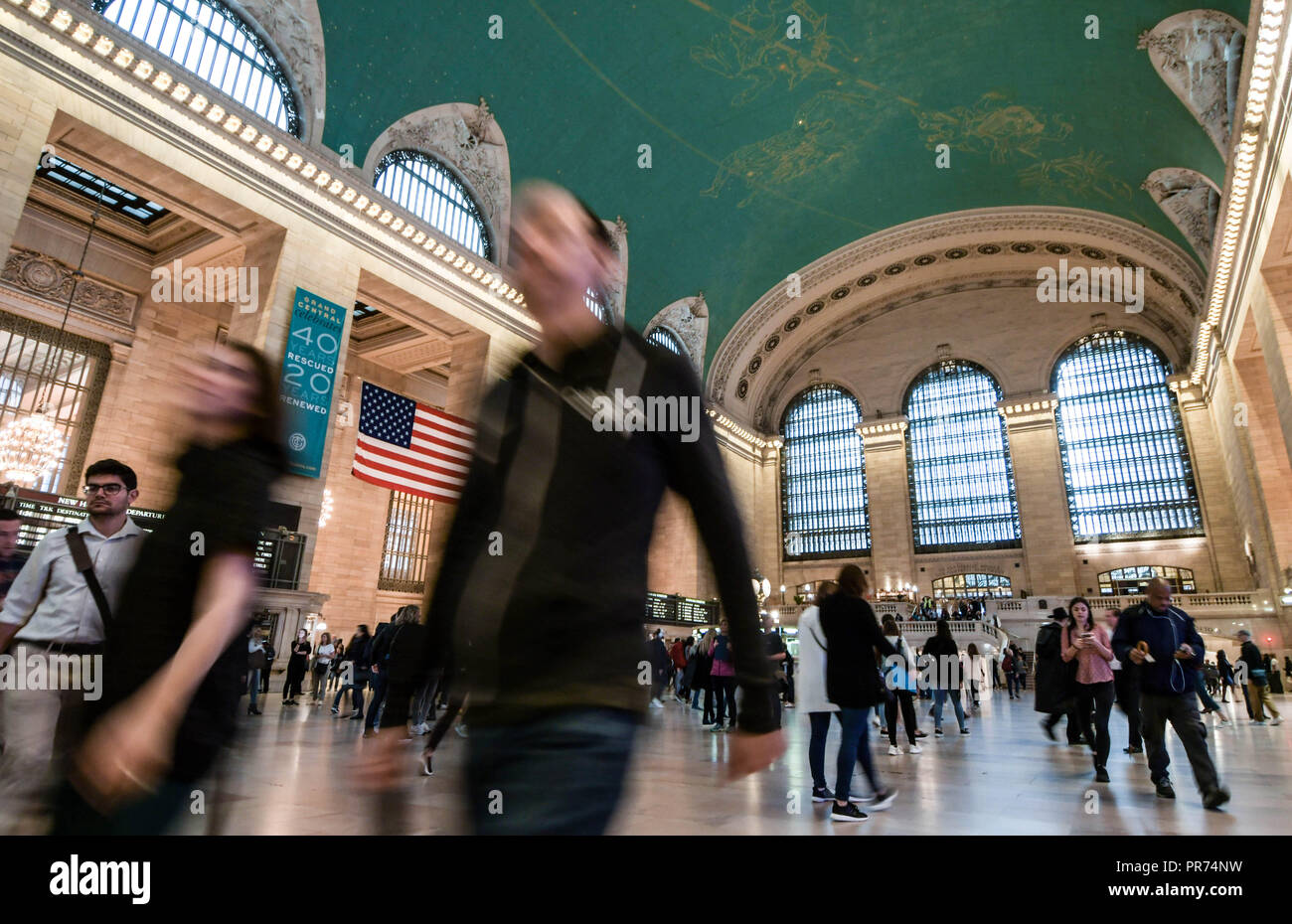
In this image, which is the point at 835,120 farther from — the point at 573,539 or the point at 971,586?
the point at 573,539

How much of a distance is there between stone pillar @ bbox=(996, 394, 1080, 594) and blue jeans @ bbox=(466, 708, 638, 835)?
27.2 metres

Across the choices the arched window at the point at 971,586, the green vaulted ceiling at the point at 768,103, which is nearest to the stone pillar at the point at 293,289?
the green vaulted ceiling at the point at 768,103

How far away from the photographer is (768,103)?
17609 millimetres

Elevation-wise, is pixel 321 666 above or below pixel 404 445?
below

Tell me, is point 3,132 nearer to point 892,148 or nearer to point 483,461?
point 483,461

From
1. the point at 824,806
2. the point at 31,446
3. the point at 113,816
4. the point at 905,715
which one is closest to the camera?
the point at 113,816

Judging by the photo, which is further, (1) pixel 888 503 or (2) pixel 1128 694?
(1) pixel 888 503

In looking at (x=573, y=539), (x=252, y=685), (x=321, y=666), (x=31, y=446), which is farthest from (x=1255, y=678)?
(x=31, y=446)

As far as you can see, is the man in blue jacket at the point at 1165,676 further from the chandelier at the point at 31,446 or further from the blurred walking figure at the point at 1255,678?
the chandelier at the point at 31,446

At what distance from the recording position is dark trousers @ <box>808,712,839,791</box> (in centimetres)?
394

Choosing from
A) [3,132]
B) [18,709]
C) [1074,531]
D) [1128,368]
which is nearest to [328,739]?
[18,709]

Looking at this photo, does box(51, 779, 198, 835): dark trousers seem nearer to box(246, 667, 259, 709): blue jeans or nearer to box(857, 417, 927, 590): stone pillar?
box(246, 667, 259, 709): blue jeans

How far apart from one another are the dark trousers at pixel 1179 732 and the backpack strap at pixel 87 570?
5.05 m

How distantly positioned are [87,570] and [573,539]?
1661mm
